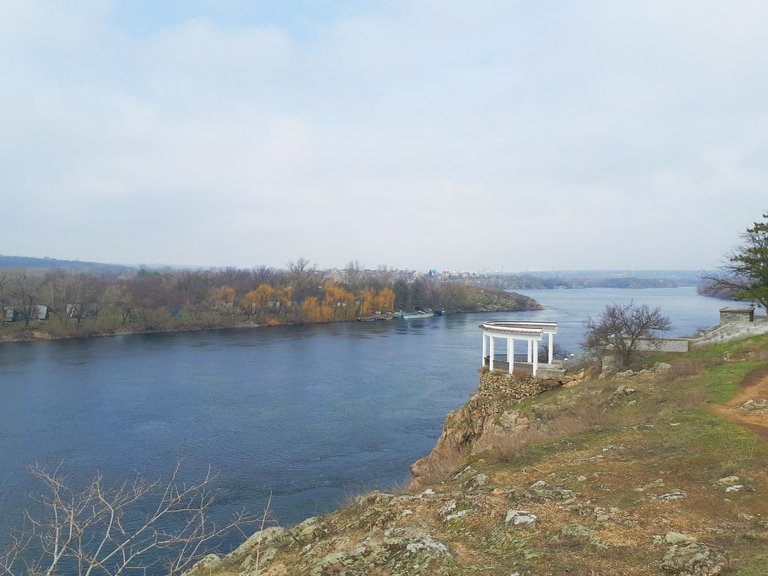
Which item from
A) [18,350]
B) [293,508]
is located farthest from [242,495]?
[18,350]

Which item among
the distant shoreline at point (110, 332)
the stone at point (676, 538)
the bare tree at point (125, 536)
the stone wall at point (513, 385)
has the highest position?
the stone at point (676, 538)

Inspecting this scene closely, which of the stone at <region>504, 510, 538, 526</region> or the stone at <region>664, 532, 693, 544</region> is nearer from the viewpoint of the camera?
the stone at <region>664, 532, 693, 544</region>

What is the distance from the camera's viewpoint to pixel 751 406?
11695 mm

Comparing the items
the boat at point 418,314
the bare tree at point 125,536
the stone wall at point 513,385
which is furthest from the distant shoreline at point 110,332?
the stone wall at point 513,385

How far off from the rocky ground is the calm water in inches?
366

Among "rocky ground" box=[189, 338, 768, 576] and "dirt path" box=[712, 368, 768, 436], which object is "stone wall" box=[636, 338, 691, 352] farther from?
"rocky ground" box=[189, 338, 768, 576]

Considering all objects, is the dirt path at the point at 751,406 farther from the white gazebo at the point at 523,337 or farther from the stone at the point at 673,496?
the white gazebo at the point at 523,337

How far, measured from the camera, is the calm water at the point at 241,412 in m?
20.7

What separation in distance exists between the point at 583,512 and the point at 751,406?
7099mm

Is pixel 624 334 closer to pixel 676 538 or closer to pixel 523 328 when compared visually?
pixel 523 328

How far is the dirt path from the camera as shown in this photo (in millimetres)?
10588

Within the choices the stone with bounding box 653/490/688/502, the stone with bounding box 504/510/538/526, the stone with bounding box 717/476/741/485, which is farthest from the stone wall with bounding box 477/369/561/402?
the stone with bounding box 504/510/538/526

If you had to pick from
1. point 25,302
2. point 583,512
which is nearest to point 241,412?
point 583,512

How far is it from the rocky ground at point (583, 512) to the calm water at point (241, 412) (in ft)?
30.5
